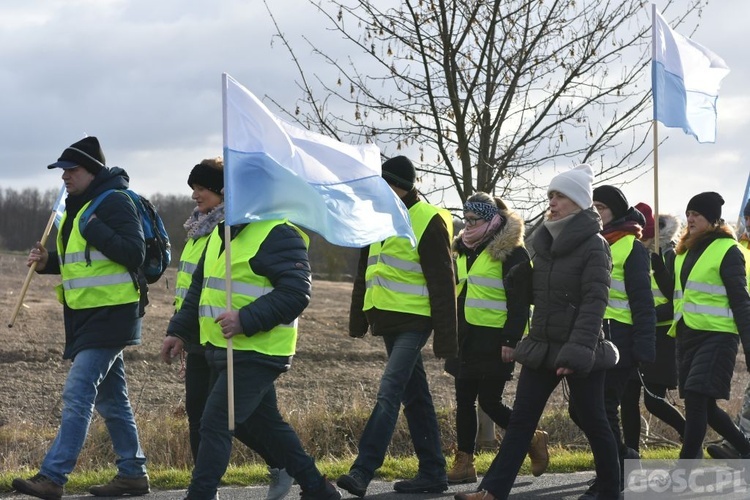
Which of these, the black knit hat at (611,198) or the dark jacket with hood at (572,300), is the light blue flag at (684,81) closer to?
the black knit hat at (611,198)

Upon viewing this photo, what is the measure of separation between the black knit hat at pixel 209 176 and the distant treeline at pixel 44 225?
139 feet

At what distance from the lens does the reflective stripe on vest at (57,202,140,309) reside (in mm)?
7727

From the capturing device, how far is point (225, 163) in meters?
6.74

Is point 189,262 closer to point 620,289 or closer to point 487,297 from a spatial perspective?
point 487,297

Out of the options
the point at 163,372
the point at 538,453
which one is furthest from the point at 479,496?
the point at 163,372

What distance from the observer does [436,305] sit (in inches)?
314

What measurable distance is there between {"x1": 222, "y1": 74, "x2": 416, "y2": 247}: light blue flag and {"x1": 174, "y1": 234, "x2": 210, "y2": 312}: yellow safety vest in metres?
1.22

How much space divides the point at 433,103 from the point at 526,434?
418 centimetres

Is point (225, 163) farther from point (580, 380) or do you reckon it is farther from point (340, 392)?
point (340, 392)

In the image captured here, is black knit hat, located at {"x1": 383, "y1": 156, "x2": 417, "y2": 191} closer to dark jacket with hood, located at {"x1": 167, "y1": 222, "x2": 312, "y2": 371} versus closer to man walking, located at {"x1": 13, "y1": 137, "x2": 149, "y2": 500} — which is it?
dark jacket with hood, located at {"x1": 167, "y1": 222, "x2": 312, "y2": 371}

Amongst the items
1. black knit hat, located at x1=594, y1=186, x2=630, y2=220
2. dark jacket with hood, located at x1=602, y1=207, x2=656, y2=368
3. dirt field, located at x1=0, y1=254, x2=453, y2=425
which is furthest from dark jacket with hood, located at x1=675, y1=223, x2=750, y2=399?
dirt field, located at x1=0, y1=254, x2=453, y2=425

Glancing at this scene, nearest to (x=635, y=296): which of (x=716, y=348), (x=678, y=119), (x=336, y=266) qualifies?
(x=716, y=348)

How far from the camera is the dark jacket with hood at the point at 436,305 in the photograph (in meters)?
7.95

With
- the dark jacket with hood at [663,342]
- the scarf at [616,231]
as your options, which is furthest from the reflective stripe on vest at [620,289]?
the dark jacket with hood at [663,342]
